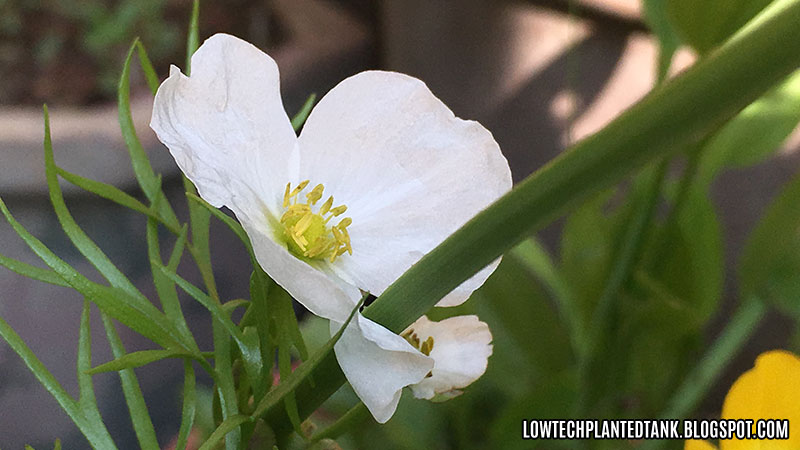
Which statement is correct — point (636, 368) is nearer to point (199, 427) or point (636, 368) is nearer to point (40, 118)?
point (199, 427)

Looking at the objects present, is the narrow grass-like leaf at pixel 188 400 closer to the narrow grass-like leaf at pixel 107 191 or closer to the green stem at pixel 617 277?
the narrow grass-like leaf at pixel 107 191

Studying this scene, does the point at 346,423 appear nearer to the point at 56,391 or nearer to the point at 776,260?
the point at 56,391

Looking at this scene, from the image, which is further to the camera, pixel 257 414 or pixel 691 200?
pixel 691 200

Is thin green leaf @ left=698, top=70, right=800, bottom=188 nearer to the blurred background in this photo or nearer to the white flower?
the blurred background

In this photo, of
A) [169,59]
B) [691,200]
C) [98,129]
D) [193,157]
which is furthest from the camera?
[169,59]

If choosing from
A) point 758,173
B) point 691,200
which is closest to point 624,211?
point 691,200

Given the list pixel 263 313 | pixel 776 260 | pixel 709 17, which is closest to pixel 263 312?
pixel 263 313
